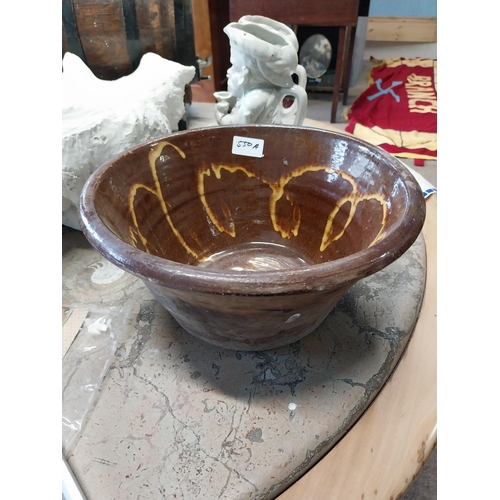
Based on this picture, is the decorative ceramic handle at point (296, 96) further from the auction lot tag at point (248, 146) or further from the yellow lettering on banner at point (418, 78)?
the yellow lettering on banner at point (418, 78)

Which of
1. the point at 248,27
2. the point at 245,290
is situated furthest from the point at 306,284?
the point at 248,27

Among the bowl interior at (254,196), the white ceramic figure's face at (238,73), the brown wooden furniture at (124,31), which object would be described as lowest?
the bowl interior at (254,196)

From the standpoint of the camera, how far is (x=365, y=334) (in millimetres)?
606

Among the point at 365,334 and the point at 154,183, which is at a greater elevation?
the point at 154,183

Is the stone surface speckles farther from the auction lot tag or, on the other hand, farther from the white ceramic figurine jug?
the white ceramic figurine jug

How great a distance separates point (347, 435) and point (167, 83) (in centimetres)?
78

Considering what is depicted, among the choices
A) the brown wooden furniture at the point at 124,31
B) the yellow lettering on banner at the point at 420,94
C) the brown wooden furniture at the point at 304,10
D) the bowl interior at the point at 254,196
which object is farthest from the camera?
the yellow lettering on banner at the point at 420,94

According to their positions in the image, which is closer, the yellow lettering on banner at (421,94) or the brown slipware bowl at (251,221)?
the brown slipware bowl at (251,221)

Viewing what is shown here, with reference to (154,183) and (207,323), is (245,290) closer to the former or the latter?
(207,323)

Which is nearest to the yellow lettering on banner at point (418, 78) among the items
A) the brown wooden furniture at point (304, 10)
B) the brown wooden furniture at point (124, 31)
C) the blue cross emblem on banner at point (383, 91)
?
the blue cross emblem on banner at point (383, 91)

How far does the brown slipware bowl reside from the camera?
1.30 feet

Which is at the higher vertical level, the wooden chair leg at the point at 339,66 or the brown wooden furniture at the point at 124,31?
the brown wooden furniture at the point at 124,31

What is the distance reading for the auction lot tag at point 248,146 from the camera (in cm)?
71

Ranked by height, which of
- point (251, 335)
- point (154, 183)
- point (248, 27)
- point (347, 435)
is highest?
point (248, 27)
